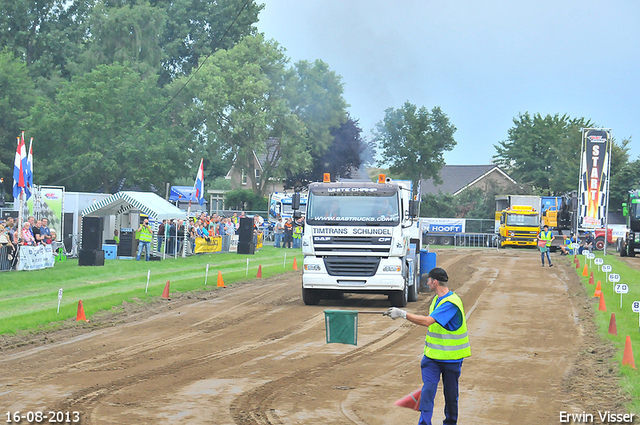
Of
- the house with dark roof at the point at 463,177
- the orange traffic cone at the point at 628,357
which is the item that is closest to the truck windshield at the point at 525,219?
the house with dark roof at the point at 463,177

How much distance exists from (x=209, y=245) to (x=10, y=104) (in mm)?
28167

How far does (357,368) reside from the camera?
36.4ft

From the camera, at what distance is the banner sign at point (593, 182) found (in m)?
41.2

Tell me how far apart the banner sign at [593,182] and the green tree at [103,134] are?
29692 mm

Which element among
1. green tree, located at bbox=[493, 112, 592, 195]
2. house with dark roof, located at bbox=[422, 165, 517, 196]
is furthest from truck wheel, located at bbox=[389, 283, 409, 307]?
house with dark roof, located at bbox=[422, 165, 517, 196]

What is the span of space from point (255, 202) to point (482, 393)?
56.0 m

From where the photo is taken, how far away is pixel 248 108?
6106cm

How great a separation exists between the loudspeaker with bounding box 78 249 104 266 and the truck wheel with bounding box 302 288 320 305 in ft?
37.9

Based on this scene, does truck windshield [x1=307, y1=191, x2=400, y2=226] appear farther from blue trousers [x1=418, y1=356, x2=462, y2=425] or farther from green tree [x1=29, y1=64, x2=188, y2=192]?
green tree [x1=29, y1=64, x2=188, y2=192]

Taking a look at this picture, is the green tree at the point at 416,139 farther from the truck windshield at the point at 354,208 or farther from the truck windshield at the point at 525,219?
the truck windshield at the point at 354,208

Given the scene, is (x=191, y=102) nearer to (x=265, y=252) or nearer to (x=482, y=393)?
(x=265, y=252)

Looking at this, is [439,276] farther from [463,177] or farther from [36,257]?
[463,177]

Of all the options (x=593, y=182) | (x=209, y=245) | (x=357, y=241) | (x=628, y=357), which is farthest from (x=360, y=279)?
(x=593, y=182)

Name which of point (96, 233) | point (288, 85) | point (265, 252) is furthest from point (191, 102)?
point (96, 233)
